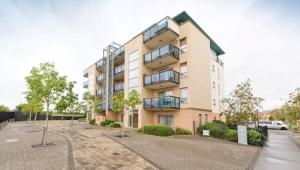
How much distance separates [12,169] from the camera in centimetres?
683

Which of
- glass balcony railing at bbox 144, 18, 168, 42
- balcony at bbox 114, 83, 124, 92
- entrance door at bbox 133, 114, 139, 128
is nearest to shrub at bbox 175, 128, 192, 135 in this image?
entrance door at bbox 133, 114, 139, 128

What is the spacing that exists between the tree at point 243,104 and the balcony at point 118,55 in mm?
17699

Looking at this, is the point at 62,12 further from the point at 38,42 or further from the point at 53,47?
the point at 53,47

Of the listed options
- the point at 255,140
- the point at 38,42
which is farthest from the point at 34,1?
the point at 255,140

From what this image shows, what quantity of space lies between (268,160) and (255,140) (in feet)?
15.0

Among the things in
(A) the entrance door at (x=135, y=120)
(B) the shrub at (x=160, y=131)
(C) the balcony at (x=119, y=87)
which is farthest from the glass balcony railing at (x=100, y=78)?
(B) the shrub at (x=160, y=131)

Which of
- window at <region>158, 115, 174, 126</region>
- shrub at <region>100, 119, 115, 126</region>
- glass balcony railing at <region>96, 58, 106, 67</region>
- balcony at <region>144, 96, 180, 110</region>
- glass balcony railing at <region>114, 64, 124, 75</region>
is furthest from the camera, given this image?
glass balcony railing at <region>96, 58, 106, 67</region>

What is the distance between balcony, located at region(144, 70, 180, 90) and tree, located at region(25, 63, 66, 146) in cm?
1067

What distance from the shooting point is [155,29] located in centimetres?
2138

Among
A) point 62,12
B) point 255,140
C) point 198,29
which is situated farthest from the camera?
point 198,29

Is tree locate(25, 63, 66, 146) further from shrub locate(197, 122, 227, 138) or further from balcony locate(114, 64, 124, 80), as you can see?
balcony locate(114, 64, 124, 80)

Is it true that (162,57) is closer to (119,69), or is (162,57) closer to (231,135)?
(119,69)

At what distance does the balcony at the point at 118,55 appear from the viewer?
2824 cm

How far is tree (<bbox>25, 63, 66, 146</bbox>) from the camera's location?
1151 cm
